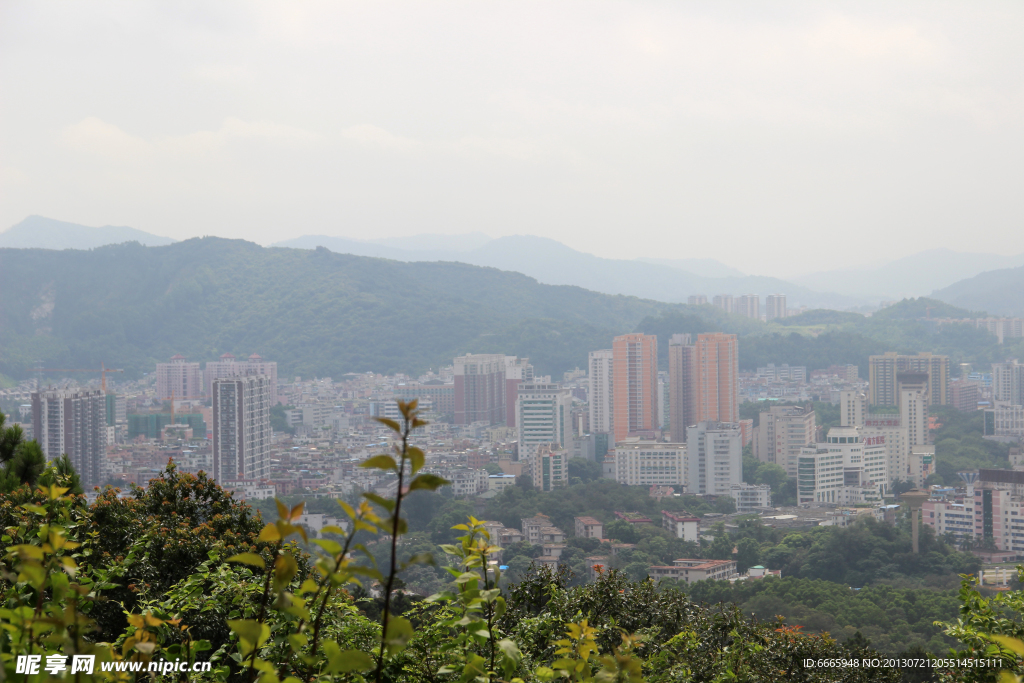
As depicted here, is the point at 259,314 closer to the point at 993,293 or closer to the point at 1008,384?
the point at 1008,384

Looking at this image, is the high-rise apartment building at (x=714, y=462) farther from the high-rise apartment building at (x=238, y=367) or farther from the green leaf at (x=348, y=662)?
the green leaf at (x=348, y=662)

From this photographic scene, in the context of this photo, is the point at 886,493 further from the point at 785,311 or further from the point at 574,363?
the point at 785,311

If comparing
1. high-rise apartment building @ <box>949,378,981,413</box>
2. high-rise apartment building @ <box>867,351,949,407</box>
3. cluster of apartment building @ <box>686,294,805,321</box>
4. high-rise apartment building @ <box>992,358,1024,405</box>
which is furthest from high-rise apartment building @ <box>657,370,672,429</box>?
cluster of apartment building @ <box>686,294,805,321</box>

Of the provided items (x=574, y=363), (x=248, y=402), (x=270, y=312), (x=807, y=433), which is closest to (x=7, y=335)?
(x=270, y=312)

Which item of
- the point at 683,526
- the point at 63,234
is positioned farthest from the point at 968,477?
the point at 63,234

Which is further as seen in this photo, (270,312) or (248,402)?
(270,312)
